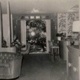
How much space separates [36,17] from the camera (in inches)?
455

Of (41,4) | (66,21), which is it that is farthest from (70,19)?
(41,4)

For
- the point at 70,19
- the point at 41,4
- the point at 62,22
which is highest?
the point at 41,4

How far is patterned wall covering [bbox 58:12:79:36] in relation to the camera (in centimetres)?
1088

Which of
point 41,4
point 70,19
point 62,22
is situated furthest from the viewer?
point 62,22

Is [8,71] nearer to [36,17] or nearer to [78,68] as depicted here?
[78,68]

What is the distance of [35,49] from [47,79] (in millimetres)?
6917

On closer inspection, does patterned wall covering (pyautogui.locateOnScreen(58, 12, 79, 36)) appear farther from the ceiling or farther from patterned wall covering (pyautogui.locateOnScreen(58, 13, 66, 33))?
the ceiling

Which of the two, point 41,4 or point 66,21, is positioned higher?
point 41,4

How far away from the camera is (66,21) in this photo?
11.0m

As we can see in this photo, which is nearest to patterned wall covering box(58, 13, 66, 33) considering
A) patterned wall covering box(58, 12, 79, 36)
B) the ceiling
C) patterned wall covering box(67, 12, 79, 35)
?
patterned wall covering box(58, 12, 79, 36)

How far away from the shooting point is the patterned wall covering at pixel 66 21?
10.9 m

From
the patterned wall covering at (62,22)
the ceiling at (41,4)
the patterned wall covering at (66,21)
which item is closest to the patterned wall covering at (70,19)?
the patterned wall covering at (66,21)

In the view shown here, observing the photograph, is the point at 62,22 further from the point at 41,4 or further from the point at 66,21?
the point at 41,4

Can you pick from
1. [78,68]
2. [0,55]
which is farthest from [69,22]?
[78,68]
